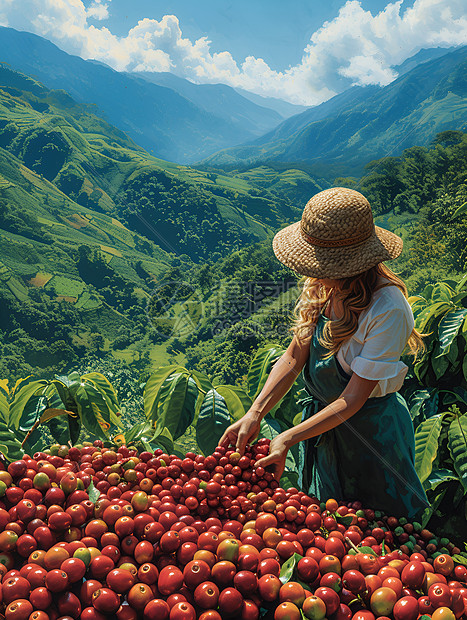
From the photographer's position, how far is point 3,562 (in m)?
0.89

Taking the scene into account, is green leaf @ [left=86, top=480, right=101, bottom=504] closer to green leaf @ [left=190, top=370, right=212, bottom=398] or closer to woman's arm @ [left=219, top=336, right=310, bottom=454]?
woman's arm @ [left=219, top=336, right=310, bottom=454]

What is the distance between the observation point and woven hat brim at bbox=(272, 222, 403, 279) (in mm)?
1444

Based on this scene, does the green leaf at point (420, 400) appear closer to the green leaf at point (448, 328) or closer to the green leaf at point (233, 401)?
the green leaf at point (448, 328)

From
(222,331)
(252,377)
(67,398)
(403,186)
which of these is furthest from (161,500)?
(222,331)

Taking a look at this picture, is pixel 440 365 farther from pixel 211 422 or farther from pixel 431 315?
pixel 211 422

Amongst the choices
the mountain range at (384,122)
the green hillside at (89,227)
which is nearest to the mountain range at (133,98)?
the mountain range at (384,122)

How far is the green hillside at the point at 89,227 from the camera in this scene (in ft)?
200

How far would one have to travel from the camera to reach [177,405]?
6.10 feet

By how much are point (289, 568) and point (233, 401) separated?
3.30 ft

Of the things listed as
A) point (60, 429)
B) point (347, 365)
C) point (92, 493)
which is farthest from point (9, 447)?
point (347, 365)

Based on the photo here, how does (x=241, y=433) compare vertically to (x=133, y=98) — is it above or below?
below

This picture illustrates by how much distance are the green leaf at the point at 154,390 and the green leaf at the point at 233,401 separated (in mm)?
199

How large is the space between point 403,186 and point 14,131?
84985 mm

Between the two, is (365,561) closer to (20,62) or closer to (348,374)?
(348,374)
